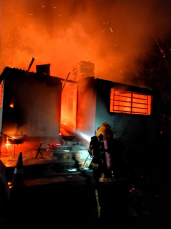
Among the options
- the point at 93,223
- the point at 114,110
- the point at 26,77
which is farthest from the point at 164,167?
the point at 26,77

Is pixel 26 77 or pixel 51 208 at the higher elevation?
pixel 26 77

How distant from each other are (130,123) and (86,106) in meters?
3.77

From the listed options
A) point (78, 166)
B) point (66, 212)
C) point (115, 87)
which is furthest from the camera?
point (115, 87)

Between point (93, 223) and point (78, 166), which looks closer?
point (93, 223)

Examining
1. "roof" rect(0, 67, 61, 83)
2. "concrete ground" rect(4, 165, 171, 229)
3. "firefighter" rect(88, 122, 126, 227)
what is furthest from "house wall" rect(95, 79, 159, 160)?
"firefighter" rect(88, 122, 126, 227)

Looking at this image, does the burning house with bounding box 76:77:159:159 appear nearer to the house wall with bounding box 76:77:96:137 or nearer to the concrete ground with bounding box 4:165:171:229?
the house wall with bounding box 76:77:96:137

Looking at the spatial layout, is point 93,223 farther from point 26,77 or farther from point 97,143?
point 26,77

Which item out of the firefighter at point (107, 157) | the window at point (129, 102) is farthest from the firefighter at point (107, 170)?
the window at point (129, 102)

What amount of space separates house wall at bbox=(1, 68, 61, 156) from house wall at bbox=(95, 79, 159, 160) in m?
3.09

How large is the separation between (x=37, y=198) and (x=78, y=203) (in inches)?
58.9

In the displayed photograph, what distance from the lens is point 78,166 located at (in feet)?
30.3

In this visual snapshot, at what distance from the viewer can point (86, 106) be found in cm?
1273

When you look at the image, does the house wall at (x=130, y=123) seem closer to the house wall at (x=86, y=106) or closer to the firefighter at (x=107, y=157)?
the house wall at (x=86, y=106)

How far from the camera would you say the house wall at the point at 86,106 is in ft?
39.6
